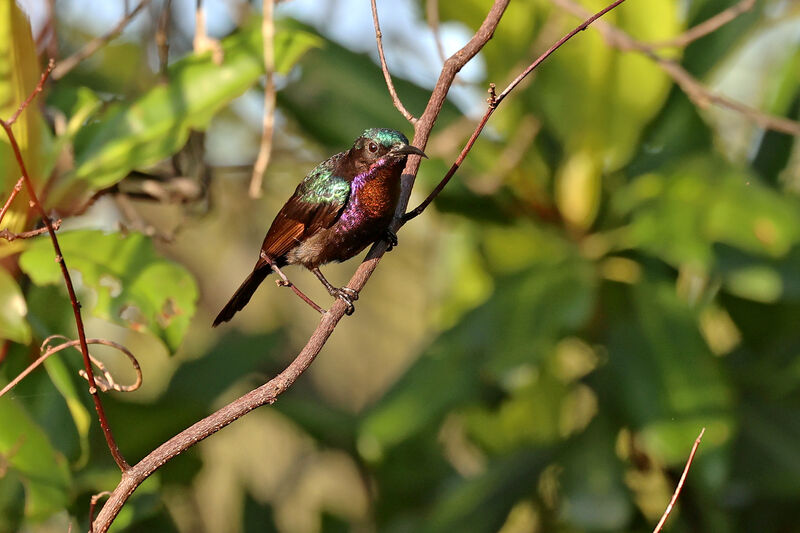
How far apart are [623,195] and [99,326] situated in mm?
2632

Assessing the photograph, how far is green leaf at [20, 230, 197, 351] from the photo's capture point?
2.37m

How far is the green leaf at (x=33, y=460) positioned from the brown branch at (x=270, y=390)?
0.80 meters

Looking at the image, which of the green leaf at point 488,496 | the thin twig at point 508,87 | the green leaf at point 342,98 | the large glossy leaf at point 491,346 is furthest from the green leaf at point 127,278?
the green leaf at point 488,496

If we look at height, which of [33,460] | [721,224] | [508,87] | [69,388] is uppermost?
[508,87]

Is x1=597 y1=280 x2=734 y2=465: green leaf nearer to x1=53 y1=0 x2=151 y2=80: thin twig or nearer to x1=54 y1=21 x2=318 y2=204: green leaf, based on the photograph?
x1=54 y1=21 x2=318 y2=204: green leaf

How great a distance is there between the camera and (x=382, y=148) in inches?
102

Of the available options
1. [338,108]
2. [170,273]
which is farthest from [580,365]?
[170,273]

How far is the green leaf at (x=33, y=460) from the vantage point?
2.35 m

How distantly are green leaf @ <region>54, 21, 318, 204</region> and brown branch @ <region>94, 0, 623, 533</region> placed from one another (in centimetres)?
91

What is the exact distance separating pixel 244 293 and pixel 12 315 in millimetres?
900

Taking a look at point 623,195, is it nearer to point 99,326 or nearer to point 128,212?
point 128,212

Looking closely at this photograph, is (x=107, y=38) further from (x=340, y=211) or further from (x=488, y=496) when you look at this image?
(x=488, y=496)

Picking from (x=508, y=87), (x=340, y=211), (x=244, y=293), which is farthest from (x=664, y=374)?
(x=508, y=87)

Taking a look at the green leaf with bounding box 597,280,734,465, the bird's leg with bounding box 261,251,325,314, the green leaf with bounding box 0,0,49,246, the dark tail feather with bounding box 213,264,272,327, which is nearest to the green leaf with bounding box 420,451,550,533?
the green leaf with bounding box 597,280,734,465
